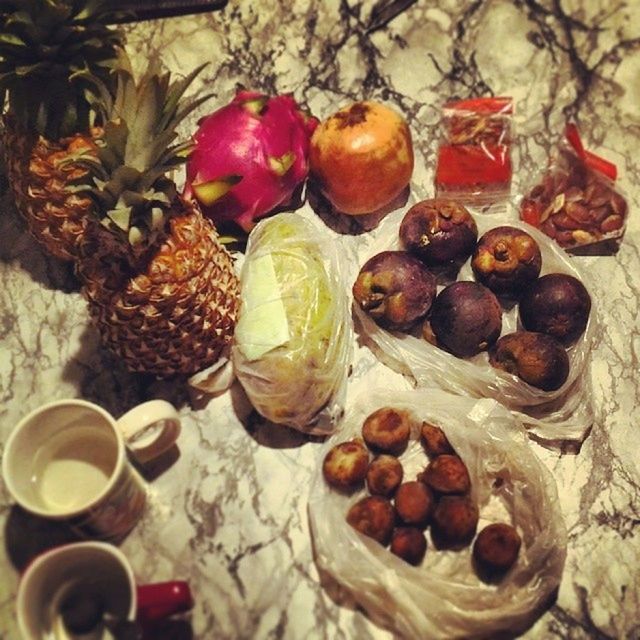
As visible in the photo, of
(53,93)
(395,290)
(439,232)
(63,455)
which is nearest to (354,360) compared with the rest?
(395,290)

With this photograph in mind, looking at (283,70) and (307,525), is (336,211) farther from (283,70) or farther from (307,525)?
(307,525)

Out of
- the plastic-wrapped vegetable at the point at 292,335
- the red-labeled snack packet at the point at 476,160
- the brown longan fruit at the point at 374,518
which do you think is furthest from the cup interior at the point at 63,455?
the red-labeled snack packet at the point at 476,160

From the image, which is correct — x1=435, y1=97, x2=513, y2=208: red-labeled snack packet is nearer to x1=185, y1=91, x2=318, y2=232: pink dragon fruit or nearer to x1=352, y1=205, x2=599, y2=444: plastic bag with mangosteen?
x1=352, y1=205, x2=599, y2=444: plastic bag with mangosteen

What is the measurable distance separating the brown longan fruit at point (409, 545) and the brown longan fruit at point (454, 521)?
3cm

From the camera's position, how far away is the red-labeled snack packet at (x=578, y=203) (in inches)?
44.6

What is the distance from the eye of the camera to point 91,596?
84 centimetres

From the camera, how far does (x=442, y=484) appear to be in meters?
0.95

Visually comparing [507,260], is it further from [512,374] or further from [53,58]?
[53,58]

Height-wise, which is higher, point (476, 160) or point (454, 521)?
point (476, 160)

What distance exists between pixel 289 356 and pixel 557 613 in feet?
1.69

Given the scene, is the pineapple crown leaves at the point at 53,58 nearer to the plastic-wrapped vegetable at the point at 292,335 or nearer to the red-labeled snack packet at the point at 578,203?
the plastic-wrapped vegetable at the point at 292,335

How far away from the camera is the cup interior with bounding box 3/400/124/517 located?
852 millimetres

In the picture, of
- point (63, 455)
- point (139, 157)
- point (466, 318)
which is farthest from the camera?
point (466, 318)

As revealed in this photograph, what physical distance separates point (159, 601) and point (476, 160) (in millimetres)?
838
